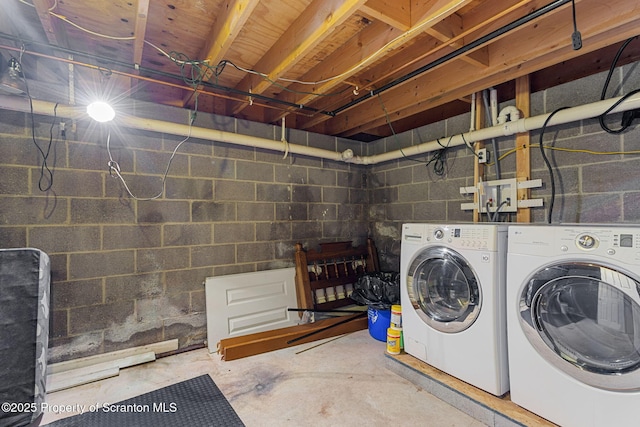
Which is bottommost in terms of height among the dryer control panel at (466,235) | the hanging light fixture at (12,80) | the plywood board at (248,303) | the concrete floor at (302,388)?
the concrete floor at (302,388)

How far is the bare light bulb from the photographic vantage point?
1867 millimetres

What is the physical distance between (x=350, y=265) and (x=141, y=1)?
2673mm

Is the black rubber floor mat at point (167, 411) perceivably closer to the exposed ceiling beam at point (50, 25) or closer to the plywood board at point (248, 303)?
the plywood board at point (248, 303)

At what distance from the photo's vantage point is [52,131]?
204 centimetres

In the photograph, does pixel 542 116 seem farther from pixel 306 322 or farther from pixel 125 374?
pixel 125 374

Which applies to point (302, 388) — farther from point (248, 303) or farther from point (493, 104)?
point (493, 104)

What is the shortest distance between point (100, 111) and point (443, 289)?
97.5 inches

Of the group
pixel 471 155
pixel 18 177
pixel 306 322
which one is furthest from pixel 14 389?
pixel 471 155

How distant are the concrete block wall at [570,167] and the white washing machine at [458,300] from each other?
0.79 m

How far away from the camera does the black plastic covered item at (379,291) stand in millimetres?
2621

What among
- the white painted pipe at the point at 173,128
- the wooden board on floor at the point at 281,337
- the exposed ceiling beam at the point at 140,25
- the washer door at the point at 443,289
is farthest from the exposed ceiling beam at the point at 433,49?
the wooden board on floor at the point at 281,337

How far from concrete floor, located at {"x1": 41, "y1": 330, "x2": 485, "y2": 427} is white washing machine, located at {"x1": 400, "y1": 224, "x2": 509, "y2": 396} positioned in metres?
0.25

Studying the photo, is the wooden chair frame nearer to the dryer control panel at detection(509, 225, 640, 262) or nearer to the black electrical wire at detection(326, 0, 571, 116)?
the black electrical wire at detection(326, 0, 571, 116)

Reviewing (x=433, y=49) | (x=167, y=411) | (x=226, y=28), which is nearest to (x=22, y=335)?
(x=167, y=411)
